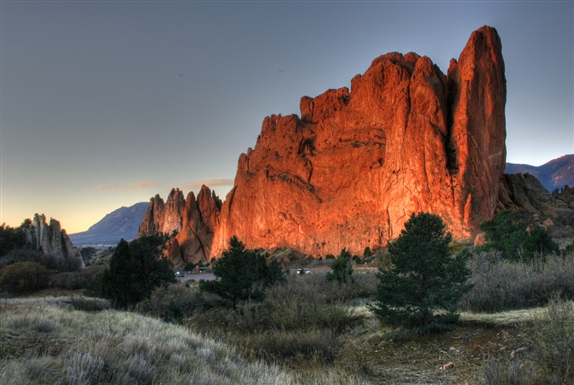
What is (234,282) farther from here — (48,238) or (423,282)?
(48,238)

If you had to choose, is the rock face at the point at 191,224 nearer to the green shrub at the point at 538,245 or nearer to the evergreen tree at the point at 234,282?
the evergreen tree at the point at 234,282

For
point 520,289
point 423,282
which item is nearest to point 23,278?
point 423,282

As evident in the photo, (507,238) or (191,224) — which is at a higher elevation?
(191,224)

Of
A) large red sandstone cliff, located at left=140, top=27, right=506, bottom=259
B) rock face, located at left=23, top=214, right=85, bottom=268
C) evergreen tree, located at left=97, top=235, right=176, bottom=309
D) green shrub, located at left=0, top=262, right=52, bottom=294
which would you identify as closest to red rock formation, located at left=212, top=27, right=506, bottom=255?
large red sandstone cliff, located at left=140, top=27, right=506, bottom=259

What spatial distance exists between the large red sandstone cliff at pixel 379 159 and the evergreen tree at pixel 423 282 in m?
34.9

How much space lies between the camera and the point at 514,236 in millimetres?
20781

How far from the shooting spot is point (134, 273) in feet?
79.7

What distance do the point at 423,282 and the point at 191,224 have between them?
7865cm

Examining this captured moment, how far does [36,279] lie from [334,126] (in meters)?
45.2

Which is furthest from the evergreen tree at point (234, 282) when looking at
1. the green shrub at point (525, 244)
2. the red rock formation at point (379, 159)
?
the red rock formation at point (379, 159)

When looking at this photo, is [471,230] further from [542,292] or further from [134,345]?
[134,345]

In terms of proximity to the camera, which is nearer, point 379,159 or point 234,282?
Answer: point 234,282

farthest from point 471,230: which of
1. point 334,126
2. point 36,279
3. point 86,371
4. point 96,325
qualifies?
point 36,279

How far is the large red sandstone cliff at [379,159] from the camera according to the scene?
45.6 metres
